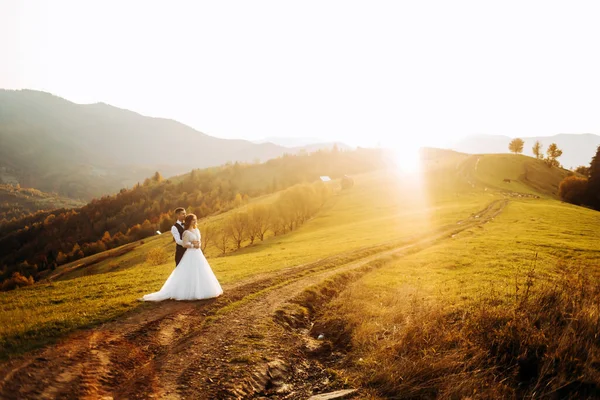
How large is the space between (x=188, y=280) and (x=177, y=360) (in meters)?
6.32

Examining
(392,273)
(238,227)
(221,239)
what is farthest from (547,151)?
(392,273)

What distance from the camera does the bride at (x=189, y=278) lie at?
17.1m

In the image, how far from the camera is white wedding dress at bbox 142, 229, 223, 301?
56.1 ft

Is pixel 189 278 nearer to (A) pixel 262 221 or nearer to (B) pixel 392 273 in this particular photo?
(B) pixel 392 273

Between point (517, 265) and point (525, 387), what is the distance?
20.3 m

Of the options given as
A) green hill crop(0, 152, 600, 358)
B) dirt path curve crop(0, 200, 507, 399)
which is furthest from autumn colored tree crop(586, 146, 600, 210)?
dirt path curve crop(0, 200, 507, 399)

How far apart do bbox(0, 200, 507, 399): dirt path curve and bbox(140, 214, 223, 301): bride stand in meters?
0.62

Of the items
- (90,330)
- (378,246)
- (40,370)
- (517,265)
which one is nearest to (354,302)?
(90,330)

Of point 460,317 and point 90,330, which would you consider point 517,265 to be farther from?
point 90,330

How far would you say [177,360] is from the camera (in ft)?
37.4

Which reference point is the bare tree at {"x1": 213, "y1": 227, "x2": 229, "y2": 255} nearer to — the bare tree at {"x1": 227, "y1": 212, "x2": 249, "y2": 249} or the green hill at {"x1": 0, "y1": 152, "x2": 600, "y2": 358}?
the bare tree at {"x1": 227, "y1": 212, "x2": 249, "y2": 249}

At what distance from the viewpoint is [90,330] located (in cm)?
1308

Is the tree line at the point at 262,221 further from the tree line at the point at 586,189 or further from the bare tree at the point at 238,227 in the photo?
the tree line at the point at 586,189

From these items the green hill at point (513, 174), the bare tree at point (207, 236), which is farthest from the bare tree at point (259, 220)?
the green hill at point (513, 174)
